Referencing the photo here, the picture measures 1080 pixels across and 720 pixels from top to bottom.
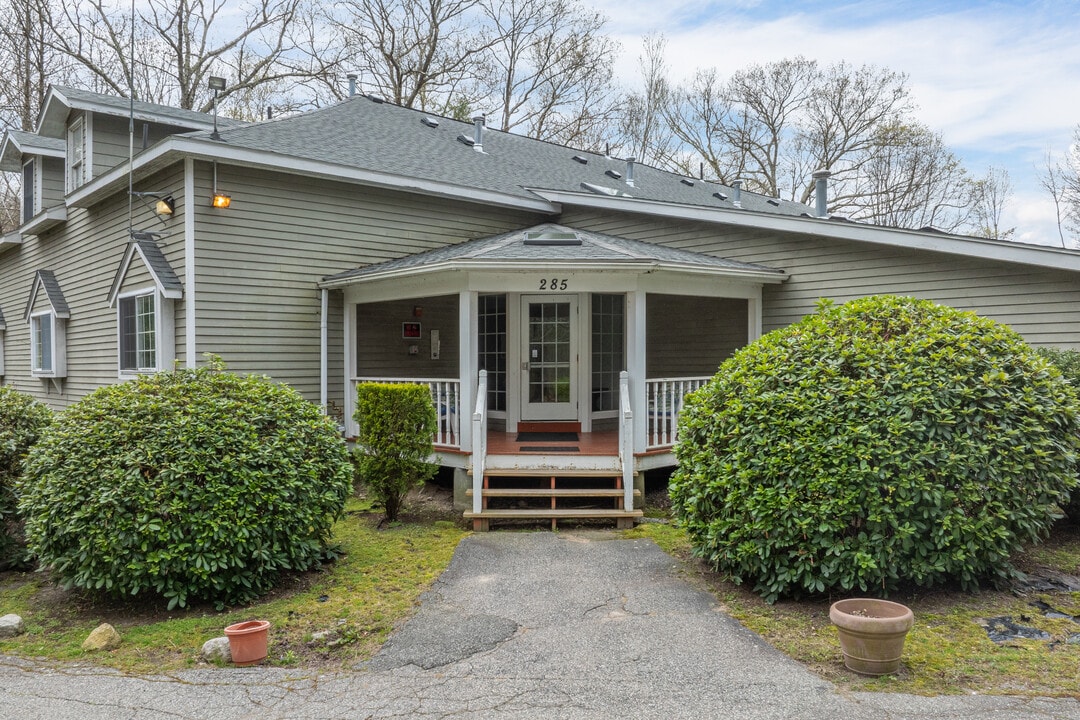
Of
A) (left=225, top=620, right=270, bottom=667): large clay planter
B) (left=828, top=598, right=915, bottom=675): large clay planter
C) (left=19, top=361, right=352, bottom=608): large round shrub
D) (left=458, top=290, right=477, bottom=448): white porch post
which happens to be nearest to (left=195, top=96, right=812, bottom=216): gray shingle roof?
(left=458, top=290, right=477, bottom=448): white porch post

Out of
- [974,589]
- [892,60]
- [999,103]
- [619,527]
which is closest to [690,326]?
[619,527]

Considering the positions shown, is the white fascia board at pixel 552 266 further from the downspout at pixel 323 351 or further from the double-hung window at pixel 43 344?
the double-hung window at pixel 43 344

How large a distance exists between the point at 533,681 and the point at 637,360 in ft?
14.9

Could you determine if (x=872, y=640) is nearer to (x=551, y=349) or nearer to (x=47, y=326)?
(x=551, y=349)

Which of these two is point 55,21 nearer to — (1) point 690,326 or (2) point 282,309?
(2) point 282,309

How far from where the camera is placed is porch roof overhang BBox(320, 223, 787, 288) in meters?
7.41

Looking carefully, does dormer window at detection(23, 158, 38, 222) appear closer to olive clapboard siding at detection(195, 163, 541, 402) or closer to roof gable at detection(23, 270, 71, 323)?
roof gable at detection(23, 270, 71, 323)

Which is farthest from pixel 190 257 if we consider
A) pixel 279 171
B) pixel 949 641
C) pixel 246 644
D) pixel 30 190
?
pixel 949 641

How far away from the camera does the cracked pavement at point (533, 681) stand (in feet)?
10.7

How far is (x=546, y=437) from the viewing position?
8.85m

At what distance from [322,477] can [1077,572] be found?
553 centimetres

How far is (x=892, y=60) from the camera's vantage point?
2417cm

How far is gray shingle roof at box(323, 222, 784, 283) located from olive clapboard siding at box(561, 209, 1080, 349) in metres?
0.24

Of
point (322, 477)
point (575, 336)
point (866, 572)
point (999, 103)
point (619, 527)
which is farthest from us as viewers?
point (999, 103)
